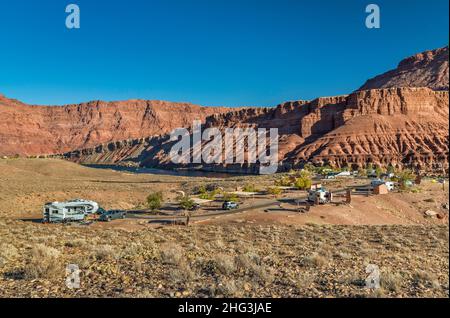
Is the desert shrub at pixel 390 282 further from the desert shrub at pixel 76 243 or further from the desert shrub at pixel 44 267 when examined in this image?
the desert shrub at pixel 76 243

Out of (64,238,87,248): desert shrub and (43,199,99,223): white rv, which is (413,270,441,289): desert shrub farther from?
(43,199,99,223): white rv

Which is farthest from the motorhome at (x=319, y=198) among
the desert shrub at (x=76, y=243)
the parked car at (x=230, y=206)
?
the desert shrub at (x=76, y=243)

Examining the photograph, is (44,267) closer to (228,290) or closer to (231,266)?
(231,266)

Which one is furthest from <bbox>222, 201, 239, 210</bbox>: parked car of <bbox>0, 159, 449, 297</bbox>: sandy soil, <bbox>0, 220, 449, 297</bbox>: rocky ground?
<bbox>0, 220, 449, 297</bbox>: rocky ground

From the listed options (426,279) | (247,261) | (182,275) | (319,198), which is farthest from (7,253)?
(319,198)
